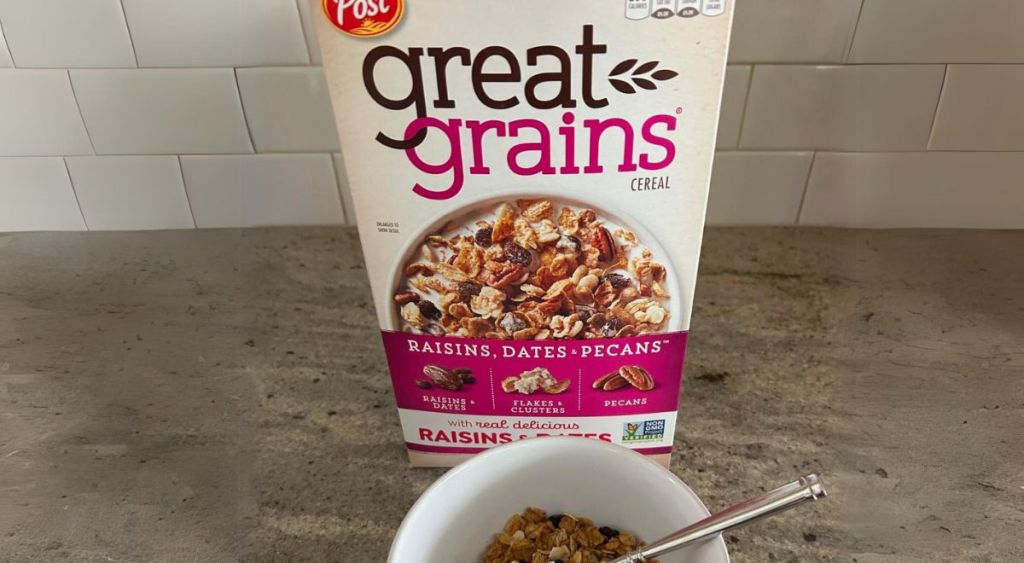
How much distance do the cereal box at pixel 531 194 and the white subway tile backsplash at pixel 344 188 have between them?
339 millimetres

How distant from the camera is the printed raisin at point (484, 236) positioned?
1.65 ft

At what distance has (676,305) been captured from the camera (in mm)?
531

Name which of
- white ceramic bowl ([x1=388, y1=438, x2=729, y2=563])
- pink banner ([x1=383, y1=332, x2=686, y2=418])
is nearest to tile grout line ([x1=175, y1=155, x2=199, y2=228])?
pink banner ([x1=383, y1=332, x2=686, y2=418])

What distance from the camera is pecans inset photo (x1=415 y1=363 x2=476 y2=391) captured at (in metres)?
0.57

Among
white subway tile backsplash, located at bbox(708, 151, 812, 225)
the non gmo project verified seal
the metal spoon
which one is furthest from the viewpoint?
white subway tile backsplash, located at bbox(708, 151, 812, 225)

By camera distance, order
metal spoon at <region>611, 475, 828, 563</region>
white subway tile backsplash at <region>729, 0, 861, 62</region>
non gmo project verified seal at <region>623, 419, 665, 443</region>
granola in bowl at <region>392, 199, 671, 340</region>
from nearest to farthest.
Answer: metal spoon at <region>611, 475, 828, 563</region> → granola in bowl at <region>392, 199, 671, 340</region> → non gmo project verified seal at <region>623, 419, 665, 443</region> → white subway tile backsplash at <region>729, 0, 861, 62</region>

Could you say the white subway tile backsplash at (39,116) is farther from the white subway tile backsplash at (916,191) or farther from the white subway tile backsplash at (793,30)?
the white subway tile backsplash at (916,191)

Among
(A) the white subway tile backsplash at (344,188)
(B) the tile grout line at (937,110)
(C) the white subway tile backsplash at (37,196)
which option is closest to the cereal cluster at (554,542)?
(A) the white subway tile backsplash at (344,188)

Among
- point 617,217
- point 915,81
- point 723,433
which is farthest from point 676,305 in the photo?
point 915,81

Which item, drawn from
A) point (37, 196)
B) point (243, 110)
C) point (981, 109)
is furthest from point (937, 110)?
point (37, 196)

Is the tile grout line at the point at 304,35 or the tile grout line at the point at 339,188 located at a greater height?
the tile grout line at the point at 304,35

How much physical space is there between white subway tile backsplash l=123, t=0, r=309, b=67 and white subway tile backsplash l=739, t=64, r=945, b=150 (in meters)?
0.45

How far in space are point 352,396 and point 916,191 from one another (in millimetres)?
617

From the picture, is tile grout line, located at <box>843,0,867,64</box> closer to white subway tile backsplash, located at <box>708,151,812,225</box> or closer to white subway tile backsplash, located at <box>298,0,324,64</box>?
white subway tile backsplash, located at <box>708,151,812,225</box>
